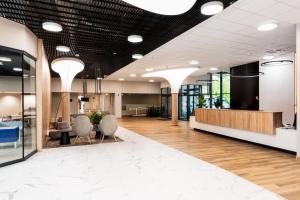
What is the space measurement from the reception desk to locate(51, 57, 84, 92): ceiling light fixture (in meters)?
5.98

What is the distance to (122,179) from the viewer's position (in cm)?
388

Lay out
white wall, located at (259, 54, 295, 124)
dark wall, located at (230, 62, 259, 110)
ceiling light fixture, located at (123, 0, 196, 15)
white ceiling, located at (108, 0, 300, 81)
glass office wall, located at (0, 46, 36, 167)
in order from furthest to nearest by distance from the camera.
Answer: dark wall, located at (230, 62, 259, 110), white wall, located at (259, 54, 295, 124), glass office wall, located at (0, 46, 36, 167), white ceiling, located at (108, 0, 300, 81), ceiling light fixture, located at (123, 0, 196, 15)

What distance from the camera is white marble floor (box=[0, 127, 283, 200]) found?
126 inches

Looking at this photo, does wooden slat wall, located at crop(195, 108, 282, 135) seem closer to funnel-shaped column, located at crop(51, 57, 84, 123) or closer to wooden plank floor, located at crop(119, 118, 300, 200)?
wooden plank floor, located at crop(119, 118, 300, 200)

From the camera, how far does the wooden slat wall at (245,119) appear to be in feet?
20.6

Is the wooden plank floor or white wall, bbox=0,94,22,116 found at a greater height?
white wall, bbox=0,94,22,116

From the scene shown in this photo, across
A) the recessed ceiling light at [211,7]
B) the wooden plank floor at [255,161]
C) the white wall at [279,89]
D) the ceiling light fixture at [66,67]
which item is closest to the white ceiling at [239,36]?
the recessed ceiling light at [211,7]

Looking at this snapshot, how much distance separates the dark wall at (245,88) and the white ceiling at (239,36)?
106 cm

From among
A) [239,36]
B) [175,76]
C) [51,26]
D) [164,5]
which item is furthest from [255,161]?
[175,76]

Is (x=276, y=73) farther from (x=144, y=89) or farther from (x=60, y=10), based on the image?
(x=144, y=89)

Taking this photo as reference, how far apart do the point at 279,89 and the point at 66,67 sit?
8991 mm

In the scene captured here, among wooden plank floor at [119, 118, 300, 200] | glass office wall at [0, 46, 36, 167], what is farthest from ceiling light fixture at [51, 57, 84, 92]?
wooden plank floor at [119, 118, 300, 200]

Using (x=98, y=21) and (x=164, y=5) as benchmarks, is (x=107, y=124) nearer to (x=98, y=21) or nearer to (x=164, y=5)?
(x=98, y=21)

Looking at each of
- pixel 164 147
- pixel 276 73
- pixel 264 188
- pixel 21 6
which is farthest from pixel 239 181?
pixel 276 73
